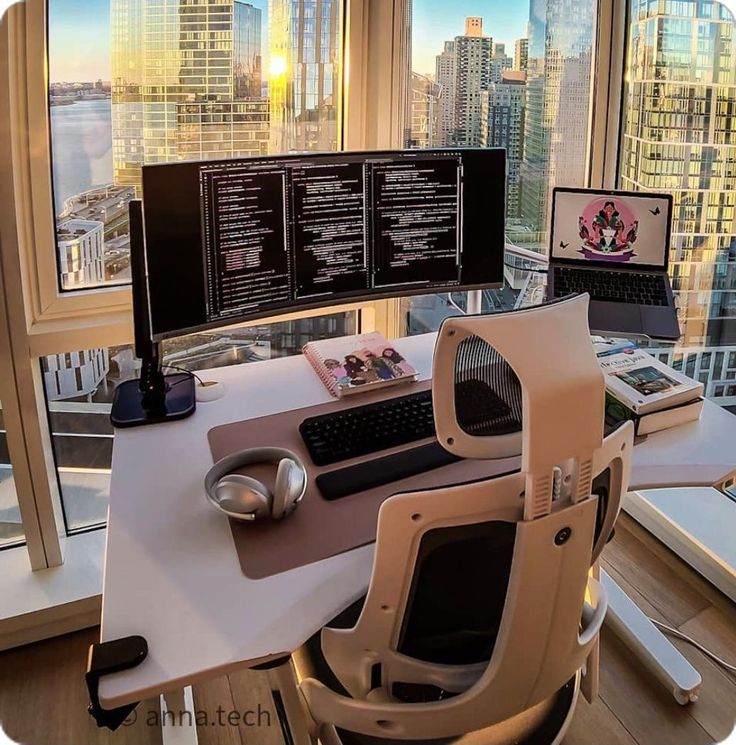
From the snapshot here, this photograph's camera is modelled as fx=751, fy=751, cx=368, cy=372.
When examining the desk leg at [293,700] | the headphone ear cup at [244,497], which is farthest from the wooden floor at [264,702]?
the headphone ear cup at [244,497]

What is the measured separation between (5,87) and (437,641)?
144 cm

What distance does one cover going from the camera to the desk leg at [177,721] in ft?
5.37

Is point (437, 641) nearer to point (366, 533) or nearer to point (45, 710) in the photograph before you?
point (366, 533)

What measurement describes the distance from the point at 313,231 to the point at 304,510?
2.18 feet

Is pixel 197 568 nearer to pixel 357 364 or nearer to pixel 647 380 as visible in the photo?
pixel 357 364

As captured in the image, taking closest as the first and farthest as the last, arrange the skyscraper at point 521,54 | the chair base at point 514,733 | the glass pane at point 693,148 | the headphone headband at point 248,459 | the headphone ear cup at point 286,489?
1. the chair base at point 514,733
2. the headphone ear cup at point 286,489
3. the headphone headband at point 248,459
4. the glass pane at point 693,148
5. the skyscraper at point 521,54

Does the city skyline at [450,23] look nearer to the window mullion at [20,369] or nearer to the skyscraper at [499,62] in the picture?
the skyscraper at [499,62]

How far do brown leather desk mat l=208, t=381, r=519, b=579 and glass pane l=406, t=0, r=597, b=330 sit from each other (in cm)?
94

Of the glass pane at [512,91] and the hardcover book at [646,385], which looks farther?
the glass pane at [512,91]

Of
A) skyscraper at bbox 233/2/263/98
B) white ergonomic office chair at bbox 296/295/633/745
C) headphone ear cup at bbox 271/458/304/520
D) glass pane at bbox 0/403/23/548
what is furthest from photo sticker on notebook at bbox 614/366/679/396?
glass pane at bbox 0/403/23/548

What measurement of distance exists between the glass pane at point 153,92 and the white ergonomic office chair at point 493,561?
129 cm

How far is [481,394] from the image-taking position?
98 centimetres

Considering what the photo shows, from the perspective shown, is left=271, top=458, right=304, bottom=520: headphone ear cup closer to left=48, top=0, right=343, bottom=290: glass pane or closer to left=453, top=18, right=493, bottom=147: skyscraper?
left=48, top=0, right=343, bottom=290: glass pane

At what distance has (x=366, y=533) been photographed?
1.22 metres
